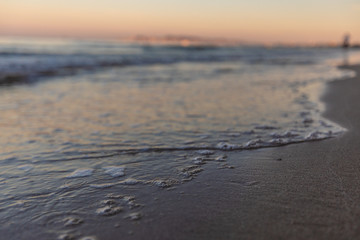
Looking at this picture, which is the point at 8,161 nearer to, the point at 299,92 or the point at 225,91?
the point at 225,91

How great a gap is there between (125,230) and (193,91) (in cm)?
693

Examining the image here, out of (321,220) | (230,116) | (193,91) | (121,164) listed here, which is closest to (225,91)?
(193,91)

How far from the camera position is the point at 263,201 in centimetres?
254

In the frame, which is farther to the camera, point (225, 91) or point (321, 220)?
point (225, 91)

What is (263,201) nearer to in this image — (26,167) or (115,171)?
(115,171)

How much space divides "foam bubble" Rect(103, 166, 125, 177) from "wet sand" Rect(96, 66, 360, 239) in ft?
1.83

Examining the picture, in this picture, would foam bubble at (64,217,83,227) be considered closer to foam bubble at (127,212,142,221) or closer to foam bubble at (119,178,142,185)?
foam bubble at (127,212,142,221)

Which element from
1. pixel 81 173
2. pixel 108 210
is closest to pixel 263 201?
pixel 108 210

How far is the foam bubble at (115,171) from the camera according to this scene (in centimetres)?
324

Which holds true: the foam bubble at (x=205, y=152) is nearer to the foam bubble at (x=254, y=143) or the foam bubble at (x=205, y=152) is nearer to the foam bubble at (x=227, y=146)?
the foam bubble at (x=227, y=146)

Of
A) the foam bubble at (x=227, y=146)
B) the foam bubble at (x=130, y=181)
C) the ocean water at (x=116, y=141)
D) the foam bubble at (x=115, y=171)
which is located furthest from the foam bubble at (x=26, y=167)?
the foam bubble at (x=227, y=146)

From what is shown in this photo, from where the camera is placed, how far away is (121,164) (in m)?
3.53

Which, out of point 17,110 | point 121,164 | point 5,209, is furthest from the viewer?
point 17,110

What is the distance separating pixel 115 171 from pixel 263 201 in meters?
1.59
